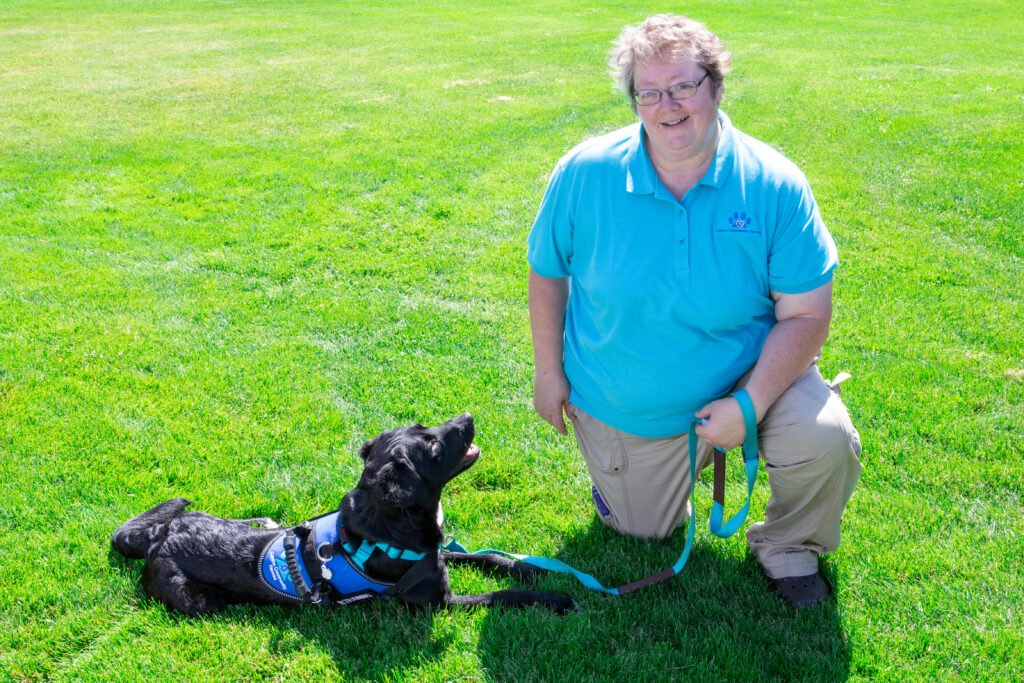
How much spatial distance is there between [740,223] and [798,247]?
0.22 metres

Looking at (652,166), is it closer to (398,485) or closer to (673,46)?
(673,46)

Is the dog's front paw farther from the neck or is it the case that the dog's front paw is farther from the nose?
the nose

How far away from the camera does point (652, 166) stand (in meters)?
2.99

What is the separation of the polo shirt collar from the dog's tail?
2.34m

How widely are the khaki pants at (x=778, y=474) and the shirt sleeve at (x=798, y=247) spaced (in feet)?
1.38

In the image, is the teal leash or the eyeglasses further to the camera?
the teal leash

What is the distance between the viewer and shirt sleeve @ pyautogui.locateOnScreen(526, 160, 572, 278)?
317 centimetres

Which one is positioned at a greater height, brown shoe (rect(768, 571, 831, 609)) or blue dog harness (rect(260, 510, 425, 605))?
blue dog harness (rect(260, 510, 425, 605))

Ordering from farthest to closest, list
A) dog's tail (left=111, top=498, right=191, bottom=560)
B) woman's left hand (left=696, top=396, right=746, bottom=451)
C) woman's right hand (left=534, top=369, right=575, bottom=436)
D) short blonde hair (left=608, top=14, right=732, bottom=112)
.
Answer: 1. woman's right hand (left=534, top=369, right=575, bottom=436)
2. dog's tail (left=111, top=498, right=191, bottom=560)
3. woman's left hand (left=696, top=396, right=746, bottom=451)
4. short blonde hair (left=608, top=14, right=732, bottom=112)

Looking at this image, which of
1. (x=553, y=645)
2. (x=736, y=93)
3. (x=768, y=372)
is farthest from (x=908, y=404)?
(x=736, y=93)

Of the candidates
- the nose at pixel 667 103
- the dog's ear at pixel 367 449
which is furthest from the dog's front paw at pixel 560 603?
the nose at pixel 667 103

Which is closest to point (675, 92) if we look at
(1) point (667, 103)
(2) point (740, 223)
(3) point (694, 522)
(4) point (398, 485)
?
(1) point (667, 103)

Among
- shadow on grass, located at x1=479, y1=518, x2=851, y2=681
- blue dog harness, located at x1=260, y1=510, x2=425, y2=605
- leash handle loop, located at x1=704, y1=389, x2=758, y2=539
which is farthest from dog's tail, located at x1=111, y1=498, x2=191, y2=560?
leash handle loop, located at x1=704, y1=389, x2=758, y2=539

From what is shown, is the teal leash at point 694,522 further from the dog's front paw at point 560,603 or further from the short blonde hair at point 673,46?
the short blonde hair at point 673,46
